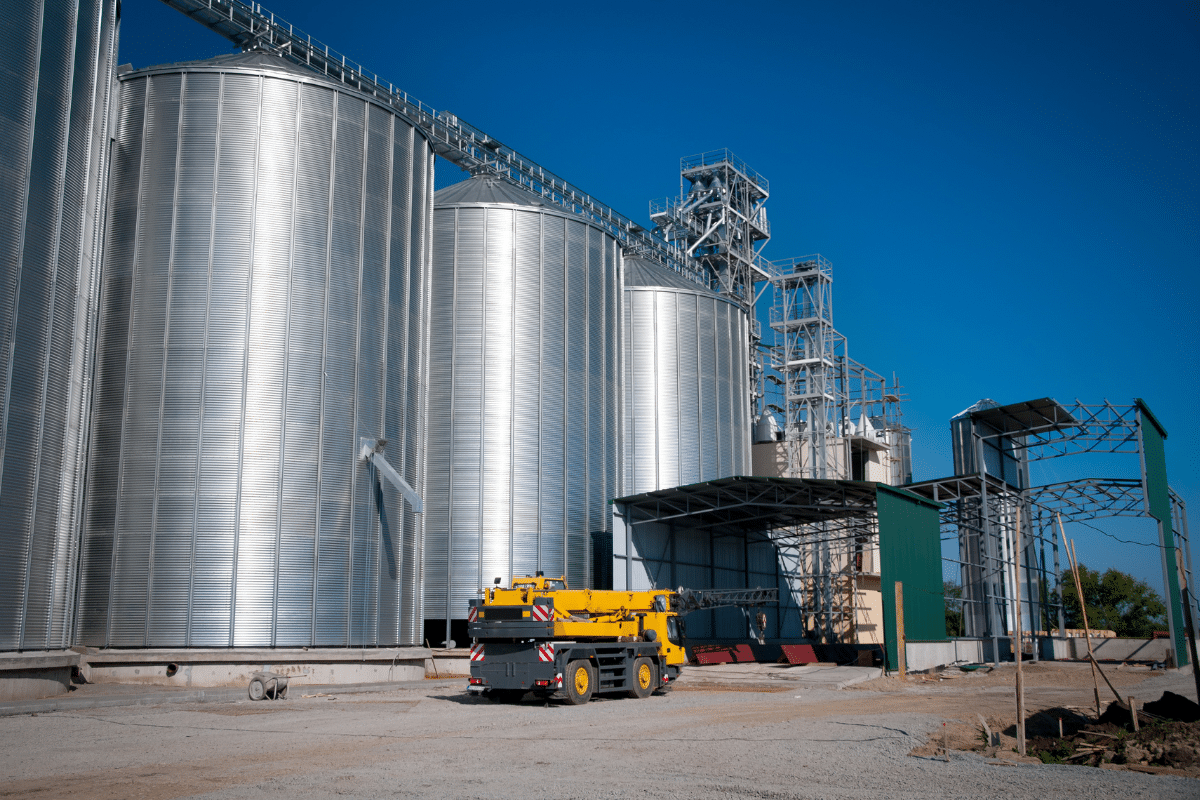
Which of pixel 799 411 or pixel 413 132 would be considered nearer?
pixel 413 132

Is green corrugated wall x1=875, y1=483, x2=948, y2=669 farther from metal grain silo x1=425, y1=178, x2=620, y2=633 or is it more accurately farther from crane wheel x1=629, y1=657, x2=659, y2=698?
crane wheel x1=629, y1=657, x2=659, y2=698

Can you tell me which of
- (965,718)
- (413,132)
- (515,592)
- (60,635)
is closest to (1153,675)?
(965,718)

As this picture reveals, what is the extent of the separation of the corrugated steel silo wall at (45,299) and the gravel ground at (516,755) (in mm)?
4374

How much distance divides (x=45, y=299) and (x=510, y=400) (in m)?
17.8

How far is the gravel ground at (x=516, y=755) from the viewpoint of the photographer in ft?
37.9

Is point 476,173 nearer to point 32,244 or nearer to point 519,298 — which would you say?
point 519,298

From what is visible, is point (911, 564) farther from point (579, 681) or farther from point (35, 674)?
point (35, 674)

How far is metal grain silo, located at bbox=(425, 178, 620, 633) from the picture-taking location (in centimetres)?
3769

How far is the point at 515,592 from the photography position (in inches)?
969

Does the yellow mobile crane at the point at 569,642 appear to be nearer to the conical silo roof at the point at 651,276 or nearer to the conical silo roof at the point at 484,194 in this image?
the conical silo roof at the point at 484,194

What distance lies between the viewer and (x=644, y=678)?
85.0ft

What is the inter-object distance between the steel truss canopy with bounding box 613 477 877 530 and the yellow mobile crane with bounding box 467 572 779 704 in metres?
13.1

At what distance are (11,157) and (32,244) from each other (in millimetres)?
2039

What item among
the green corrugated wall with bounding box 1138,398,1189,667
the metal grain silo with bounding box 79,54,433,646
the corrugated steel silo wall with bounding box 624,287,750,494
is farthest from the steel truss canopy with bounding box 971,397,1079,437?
the metal grain silo with bounding box 79,54,433,646
